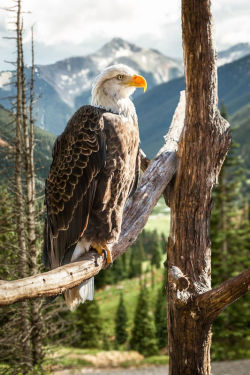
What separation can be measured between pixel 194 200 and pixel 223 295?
1.24 m

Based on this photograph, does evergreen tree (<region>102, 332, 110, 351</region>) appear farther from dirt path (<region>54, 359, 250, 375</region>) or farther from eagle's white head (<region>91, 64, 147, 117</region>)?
eagle's white head (<region>91, 64, 147, 117</region>)

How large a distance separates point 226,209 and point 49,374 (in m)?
10.8

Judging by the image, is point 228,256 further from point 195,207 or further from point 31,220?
point 195,207

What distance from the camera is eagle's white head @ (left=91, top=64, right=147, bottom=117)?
3.77m

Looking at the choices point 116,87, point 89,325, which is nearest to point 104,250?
point 116,87

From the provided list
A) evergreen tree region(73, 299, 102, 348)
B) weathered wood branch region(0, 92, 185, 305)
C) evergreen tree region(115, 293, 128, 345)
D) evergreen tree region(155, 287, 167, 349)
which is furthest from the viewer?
evergreen tree region(115, 293, 128, 345)

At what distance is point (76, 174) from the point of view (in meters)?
3.62

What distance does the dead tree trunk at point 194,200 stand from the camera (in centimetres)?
357

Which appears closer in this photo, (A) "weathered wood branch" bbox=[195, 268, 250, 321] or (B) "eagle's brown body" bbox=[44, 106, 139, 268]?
(A) "weathered wood branch" bbox=[195, 268, 250, 321]

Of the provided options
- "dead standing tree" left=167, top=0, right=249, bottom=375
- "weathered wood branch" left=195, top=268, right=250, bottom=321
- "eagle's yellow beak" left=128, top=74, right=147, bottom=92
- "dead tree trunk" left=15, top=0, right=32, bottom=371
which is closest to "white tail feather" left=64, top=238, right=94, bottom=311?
"dead standing tree" left=167, top=0, right=249, bottom=375

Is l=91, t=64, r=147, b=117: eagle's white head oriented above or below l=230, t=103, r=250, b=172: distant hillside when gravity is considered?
below

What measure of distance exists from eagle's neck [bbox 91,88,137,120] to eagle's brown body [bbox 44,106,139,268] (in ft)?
0.31

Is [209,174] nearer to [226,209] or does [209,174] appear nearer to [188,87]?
[188,87]

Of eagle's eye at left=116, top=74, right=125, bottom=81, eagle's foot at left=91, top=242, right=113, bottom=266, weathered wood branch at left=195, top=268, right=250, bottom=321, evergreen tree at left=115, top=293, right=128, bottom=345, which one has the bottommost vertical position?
evergreen tree at left=115, top=293, right=128, bottom=345
